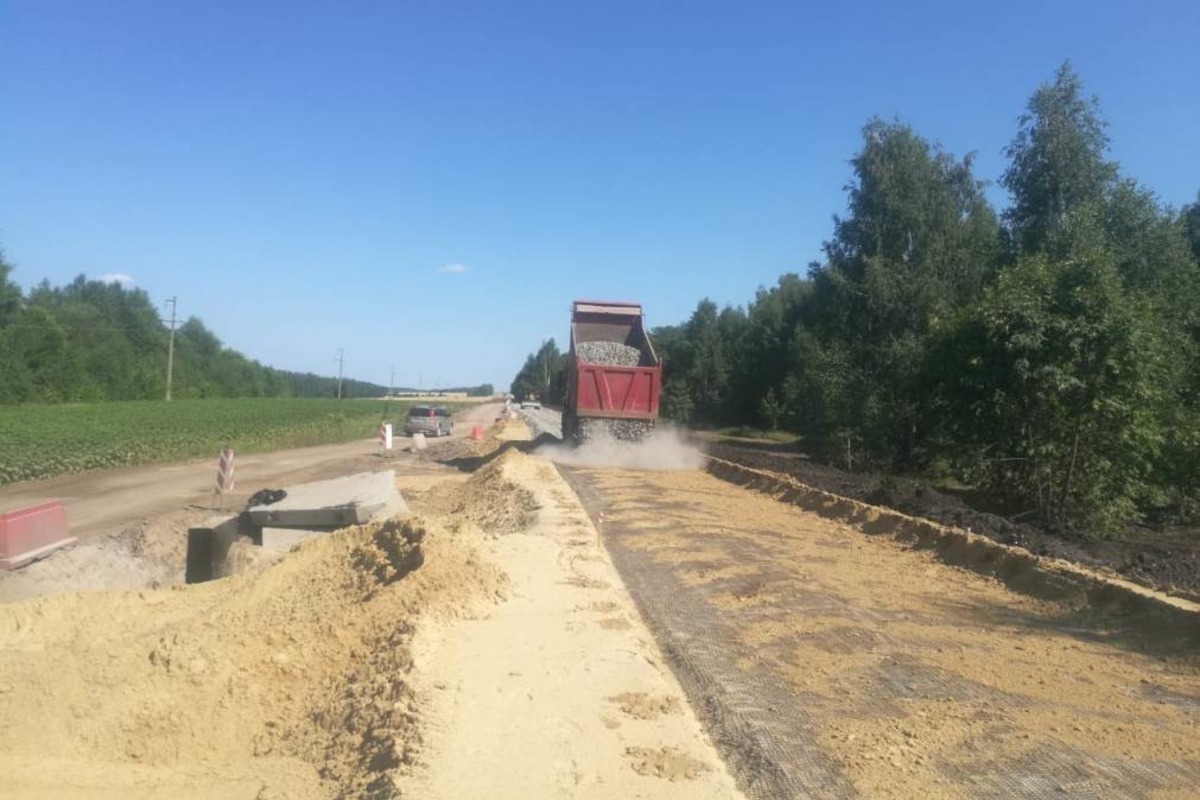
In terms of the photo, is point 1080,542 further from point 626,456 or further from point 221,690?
point 221,690

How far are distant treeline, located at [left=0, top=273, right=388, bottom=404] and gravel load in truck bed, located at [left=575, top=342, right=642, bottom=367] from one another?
186 feet

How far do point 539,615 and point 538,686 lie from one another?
174cm

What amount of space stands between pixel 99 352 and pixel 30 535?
83.5 metres

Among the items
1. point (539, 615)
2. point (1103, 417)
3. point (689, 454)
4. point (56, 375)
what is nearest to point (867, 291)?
point (689, 454)

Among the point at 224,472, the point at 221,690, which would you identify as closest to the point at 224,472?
the point at 224,472

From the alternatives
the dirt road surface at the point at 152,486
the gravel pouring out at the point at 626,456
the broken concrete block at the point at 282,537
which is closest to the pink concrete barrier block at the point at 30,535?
the dirt road surface at the point at 152,486

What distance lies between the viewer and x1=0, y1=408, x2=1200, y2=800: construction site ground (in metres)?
4.57

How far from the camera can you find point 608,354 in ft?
84.0

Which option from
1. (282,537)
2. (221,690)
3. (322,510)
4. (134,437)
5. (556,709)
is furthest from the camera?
(134,437)

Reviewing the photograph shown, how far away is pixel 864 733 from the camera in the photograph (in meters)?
5.02

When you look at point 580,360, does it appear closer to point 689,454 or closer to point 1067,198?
point 689,454

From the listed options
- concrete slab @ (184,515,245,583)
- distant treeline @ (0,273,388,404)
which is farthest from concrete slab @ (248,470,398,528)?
distant treeline @ (0,273,388,404)

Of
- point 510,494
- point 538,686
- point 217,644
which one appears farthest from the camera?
point 510,494

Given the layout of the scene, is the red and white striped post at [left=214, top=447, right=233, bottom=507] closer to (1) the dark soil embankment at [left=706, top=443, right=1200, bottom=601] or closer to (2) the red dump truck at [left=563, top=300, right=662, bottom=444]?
(2) the red dump truck at [left=563, top=300, right=662, bottom=444]
